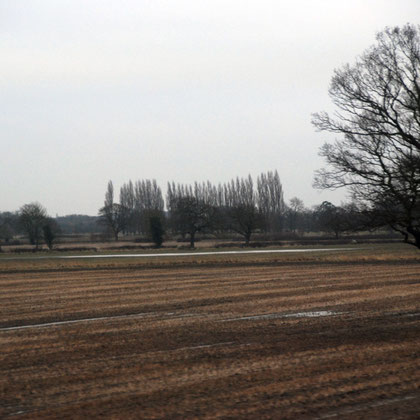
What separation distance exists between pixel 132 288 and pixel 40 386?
56.1 ft

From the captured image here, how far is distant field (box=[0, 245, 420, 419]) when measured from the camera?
857 cm

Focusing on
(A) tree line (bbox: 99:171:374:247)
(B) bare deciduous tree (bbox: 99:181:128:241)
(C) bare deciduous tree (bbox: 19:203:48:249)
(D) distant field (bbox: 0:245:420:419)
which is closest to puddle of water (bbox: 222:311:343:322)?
(D) distant field (bbox: 0:245:420:419)

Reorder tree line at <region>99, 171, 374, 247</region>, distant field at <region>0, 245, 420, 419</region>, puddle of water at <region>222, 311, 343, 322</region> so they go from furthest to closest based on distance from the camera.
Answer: tree line at <region>99, 171, 374, 247</region> < puddle of water at <region>222, 311, 343, 322</region> < distant field at <region>0, 245, 420, 419</region>

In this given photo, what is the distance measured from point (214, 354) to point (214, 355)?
9 centimetres

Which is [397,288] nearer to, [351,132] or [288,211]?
[351,132]

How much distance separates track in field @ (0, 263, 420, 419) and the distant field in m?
0.03

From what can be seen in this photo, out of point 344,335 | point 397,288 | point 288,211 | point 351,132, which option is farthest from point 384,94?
point 288,211

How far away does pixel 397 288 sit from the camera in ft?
78.2

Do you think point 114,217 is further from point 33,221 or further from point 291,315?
point 291,315

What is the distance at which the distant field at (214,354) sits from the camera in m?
8.57

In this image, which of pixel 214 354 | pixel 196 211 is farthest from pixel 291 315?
pixel 196 211

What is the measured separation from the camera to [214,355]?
11.9 m

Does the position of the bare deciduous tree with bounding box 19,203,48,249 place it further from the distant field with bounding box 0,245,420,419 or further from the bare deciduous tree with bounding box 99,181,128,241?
the distant field with bounding box 0,245,420,419

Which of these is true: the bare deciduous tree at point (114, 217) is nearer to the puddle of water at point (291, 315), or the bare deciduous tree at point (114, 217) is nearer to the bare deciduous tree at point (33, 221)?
the bare deciduous tree at point (33, 221)
